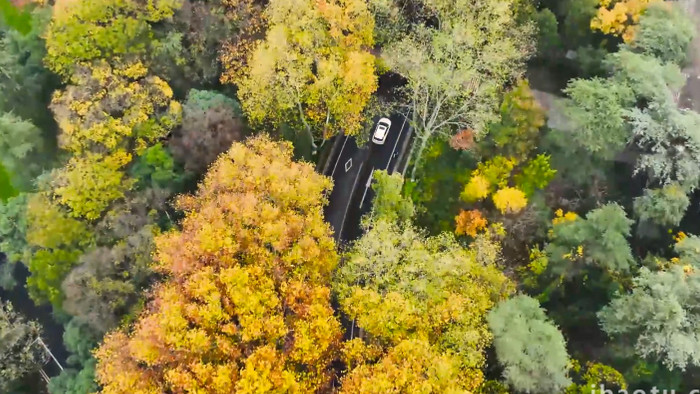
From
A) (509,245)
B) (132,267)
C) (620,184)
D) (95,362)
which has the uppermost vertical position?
(620,184)

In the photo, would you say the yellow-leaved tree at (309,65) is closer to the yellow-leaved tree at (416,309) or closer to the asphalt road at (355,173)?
the asphalt road at (355,173)

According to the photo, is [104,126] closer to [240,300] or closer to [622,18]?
[240,300]

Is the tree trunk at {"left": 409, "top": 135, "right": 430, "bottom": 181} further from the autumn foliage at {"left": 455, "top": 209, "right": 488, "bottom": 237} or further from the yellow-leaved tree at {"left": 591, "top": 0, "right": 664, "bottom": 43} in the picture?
the yellow-leaved tree at {"left": 591, "top": 0, "right": 664, "bottom": 43}

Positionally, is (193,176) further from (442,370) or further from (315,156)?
(442,370)

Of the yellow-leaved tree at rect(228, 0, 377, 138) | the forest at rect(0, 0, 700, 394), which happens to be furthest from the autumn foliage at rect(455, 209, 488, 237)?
the yellow-leaved tree at rect(228, 0, 377, 138)

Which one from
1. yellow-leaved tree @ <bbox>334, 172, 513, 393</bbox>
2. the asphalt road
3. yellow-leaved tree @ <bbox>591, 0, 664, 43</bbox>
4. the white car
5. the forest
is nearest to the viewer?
yellow-leaved tree @ <bbox>334, 172, 513, 393</bbox>

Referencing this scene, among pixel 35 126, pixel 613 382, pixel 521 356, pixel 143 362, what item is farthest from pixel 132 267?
pixel 613 382

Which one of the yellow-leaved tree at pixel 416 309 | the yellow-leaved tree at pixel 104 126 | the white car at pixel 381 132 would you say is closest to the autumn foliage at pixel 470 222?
the yellow-leaved tree at pixel 416 309
